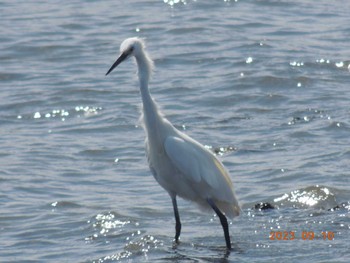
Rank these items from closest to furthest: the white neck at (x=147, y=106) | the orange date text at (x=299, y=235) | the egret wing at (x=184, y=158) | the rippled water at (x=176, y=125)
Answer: the orange date text at (x=299, y=235) → the egret wing at (x=184, y=158) → the white neck at (x=147, y=106) → the rippled water at (x=176, y=125)

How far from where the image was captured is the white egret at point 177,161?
8.17 m

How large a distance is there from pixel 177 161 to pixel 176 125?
4596 mm

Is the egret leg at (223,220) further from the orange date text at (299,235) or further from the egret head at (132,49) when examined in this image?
the egret head at (132,49)

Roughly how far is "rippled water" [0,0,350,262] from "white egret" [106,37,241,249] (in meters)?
0.37

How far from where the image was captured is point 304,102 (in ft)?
43.9

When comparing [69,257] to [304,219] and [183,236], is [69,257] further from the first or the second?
[304,219]

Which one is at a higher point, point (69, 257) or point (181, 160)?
point (181, 160)

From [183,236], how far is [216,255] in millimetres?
679

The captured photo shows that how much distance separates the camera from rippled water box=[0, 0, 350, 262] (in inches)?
333

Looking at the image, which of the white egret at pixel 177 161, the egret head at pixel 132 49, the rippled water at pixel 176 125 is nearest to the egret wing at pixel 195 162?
the white egret at pixel 177 161

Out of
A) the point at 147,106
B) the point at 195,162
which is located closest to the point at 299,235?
the point at 195,162

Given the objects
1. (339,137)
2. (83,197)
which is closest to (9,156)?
(83,197)

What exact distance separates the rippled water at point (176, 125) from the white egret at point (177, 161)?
368 millimetres

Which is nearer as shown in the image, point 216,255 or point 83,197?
point 216,255
